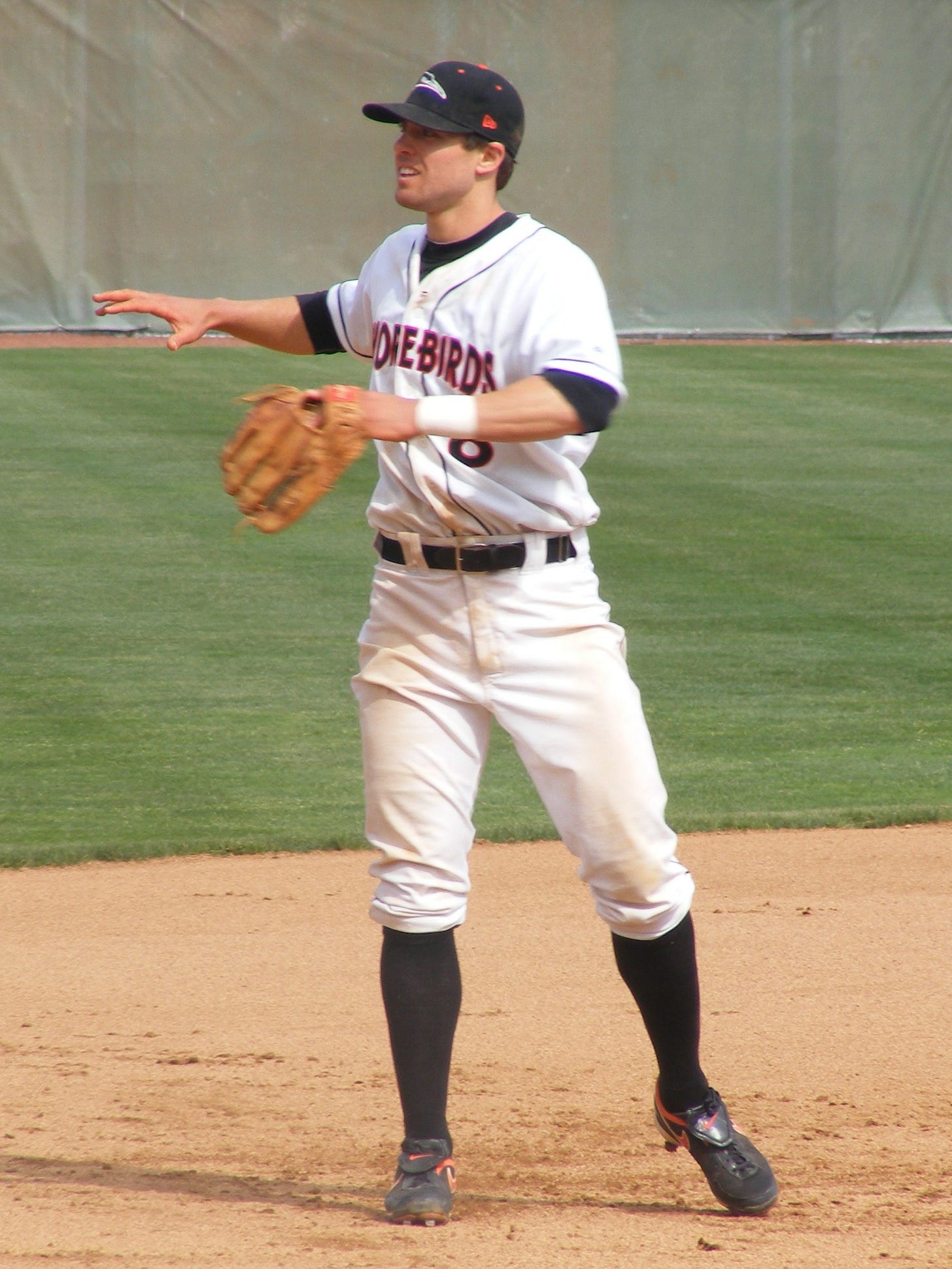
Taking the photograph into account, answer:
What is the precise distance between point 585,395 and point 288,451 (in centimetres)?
47

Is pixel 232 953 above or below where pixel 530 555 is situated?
below

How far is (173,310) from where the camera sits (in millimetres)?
3141

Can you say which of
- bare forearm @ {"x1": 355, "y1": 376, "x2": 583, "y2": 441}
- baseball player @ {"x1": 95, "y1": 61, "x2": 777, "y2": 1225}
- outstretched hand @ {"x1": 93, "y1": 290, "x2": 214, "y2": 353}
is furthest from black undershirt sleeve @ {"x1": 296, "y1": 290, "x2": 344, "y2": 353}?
bare forearm @ {"x1": 355, "y1": 376, "x2": 583, "y2": 441}

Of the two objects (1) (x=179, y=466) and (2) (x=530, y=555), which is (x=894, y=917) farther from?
(1) (x=179, y=466)

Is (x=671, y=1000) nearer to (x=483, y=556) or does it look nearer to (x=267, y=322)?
(x=483, y=556)

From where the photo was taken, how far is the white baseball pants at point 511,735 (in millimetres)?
2775

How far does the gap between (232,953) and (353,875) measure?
0.68 metres

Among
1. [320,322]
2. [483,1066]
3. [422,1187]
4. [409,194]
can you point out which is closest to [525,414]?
[409,194]

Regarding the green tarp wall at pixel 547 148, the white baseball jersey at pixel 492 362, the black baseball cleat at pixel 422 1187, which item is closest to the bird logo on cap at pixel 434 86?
the white baseball jersey at pixel 492 362

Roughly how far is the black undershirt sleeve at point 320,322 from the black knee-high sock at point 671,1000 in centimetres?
121

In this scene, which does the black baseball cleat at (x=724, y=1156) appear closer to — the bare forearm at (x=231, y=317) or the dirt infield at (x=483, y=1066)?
the dirt infield at (x=483, y=1066)

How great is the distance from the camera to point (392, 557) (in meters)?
2.88

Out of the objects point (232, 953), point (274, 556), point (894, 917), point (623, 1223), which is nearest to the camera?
point (623, 1223)

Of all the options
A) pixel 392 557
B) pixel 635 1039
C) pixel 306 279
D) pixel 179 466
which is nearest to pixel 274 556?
pixel 179 466
